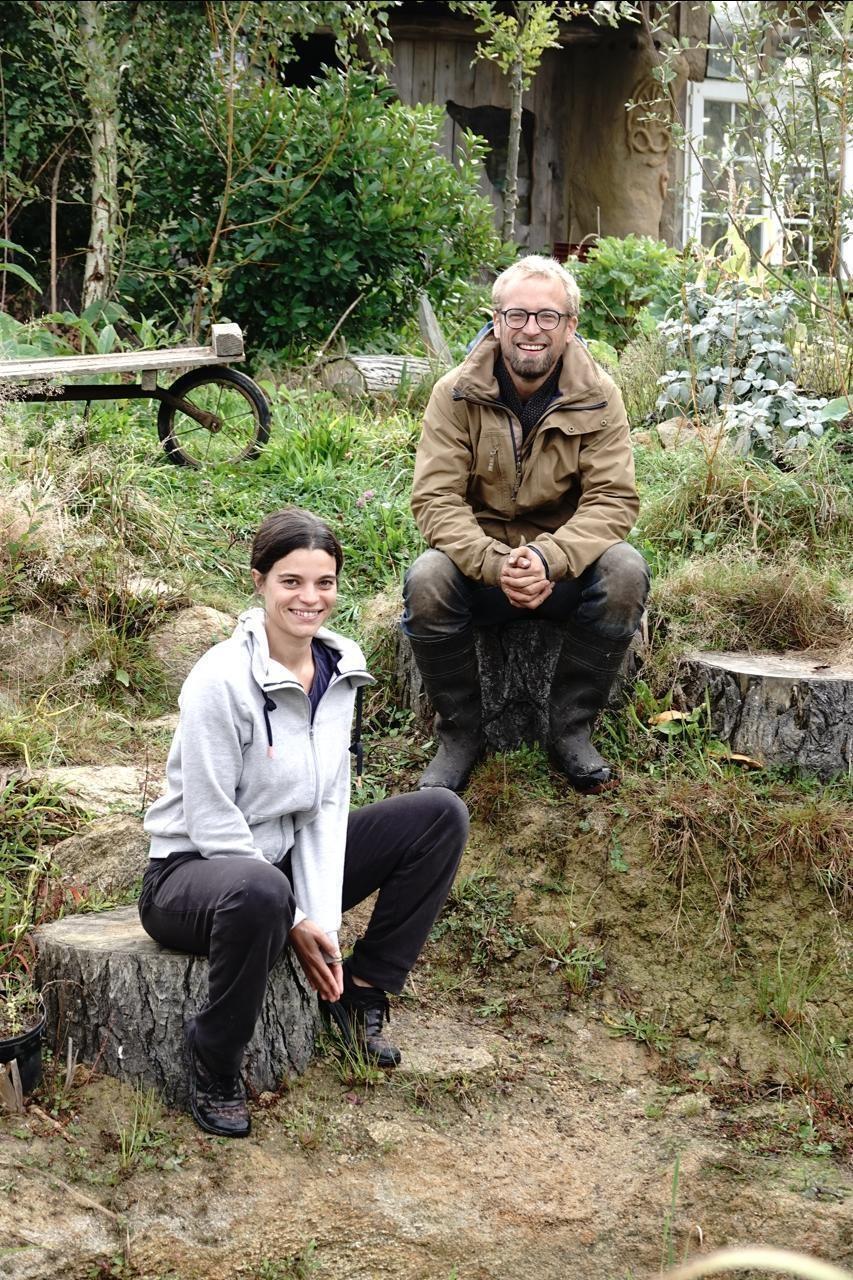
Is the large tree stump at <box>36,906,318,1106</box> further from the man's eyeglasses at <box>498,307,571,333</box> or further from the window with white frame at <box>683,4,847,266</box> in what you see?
the window with white frame at <box>683,4,847,266</box>

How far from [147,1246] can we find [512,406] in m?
2.58

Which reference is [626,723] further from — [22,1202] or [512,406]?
[22,1202]

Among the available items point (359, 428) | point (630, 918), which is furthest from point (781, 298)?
point (630, 918)

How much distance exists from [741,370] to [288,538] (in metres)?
3.68

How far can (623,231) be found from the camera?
39.9ft

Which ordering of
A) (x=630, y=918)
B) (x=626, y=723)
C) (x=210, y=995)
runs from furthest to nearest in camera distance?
(x=626, y=723)
(x=630, y=918)
(x=210, y=995)

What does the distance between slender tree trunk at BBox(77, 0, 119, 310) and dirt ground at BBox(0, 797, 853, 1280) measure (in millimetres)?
4986

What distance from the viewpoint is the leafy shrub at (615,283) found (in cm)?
976

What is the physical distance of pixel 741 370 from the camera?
20.9 feet

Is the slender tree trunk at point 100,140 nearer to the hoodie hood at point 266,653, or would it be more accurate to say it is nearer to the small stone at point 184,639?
the small stone at point 184,639

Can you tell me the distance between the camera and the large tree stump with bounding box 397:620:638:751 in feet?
15.3

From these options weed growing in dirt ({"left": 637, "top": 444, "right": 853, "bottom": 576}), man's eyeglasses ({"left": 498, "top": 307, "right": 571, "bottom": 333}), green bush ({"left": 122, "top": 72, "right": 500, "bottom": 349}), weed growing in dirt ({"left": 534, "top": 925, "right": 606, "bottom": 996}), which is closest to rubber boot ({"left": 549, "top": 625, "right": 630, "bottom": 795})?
weed growing in dirt ({"left": 534, "top": 925, "right": 606, "bottom": 996})

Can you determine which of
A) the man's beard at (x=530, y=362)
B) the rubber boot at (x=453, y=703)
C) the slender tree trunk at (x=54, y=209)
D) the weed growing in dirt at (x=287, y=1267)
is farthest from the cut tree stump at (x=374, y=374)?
the weed growing in dirt at (x=287, y=1267)

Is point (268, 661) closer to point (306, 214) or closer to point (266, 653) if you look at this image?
point (266, 653)
